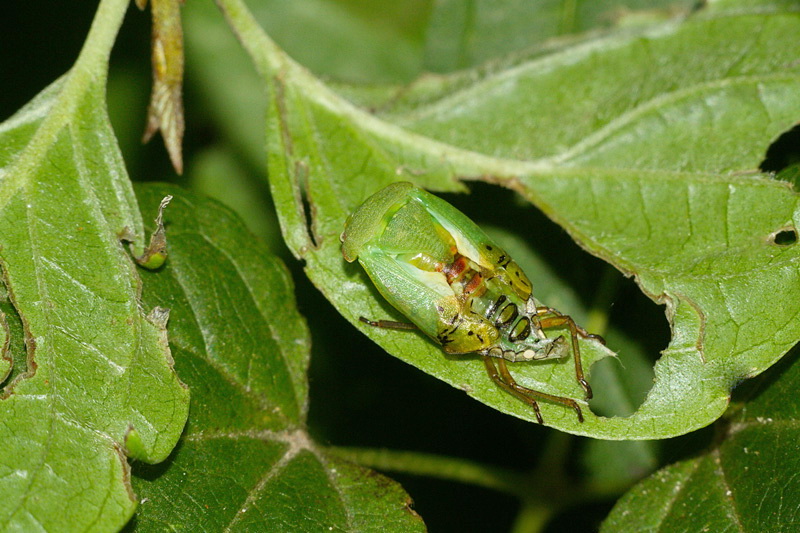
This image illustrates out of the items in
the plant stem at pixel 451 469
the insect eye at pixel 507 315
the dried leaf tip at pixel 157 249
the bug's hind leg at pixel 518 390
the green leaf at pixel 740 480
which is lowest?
the plant stem at pixel 451 469

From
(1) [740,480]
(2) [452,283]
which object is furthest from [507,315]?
(1) [740,480]

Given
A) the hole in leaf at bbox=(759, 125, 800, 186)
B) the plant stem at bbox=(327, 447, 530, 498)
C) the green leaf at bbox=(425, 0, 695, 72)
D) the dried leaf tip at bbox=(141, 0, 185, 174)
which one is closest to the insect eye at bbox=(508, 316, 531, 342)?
the plant stem at bbox=(327, 447, 530, 498)

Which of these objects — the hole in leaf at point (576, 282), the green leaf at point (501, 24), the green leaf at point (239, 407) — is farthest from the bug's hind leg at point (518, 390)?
the green leaf at point (501, 24)

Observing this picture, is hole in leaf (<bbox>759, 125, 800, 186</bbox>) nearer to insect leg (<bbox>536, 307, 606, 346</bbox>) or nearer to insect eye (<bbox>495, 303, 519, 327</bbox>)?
insect leg (<bbox>536, 307, 606, 346</bbox>)

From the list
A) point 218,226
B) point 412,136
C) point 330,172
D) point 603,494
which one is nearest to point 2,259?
point 218,226

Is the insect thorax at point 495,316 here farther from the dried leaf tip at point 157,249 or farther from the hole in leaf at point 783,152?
the hole in leaf at point 783,152

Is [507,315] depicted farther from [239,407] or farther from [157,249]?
[157,249]
